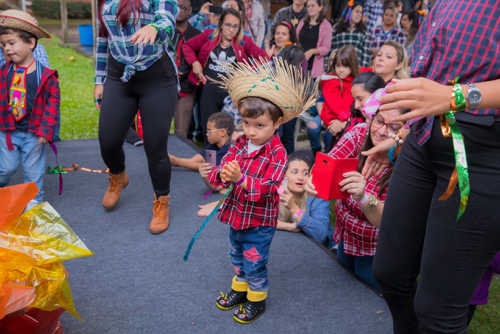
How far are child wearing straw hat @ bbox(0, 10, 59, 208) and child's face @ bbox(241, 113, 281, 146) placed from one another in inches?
62.5

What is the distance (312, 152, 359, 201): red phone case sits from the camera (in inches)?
71.5

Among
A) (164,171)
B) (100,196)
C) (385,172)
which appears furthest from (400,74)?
(100,196)

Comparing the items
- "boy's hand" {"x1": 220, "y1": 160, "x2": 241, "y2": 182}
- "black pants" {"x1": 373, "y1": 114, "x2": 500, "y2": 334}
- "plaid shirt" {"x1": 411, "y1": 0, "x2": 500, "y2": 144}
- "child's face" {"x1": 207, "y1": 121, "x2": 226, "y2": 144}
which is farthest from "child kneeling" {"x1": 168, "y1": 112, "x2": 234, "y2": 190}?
"plaid shirt" {"x1": 411, "y1": 0, "x2": 500, "y2": 144}

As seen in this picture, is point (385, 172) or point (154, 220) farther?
point (154, 220)

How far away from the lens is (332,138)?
160 inches

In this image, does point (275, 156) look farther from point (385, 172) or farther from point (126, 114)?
point (126, 114)

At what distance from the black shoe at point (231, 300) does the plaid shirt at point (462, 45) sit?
129cm

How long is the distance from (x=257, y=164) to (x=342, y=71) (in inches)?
94.5

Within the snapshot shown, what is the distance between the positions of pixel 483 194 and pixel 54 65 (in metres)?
10.6

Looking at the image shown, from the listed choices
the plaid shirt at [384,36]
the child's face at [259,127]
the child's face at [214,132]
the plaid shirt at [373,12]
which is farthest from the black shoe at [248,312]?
the plaid shirt at [373,12]

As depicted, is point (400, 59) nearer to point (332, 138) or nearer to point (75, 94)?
point (332, 138)

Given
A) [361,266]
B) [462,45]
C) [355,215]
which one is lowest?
[361,266]

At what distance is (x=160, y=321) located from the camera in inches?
80.7

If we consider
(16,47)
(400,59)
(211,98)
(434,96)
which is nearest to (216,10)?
(211,98)
